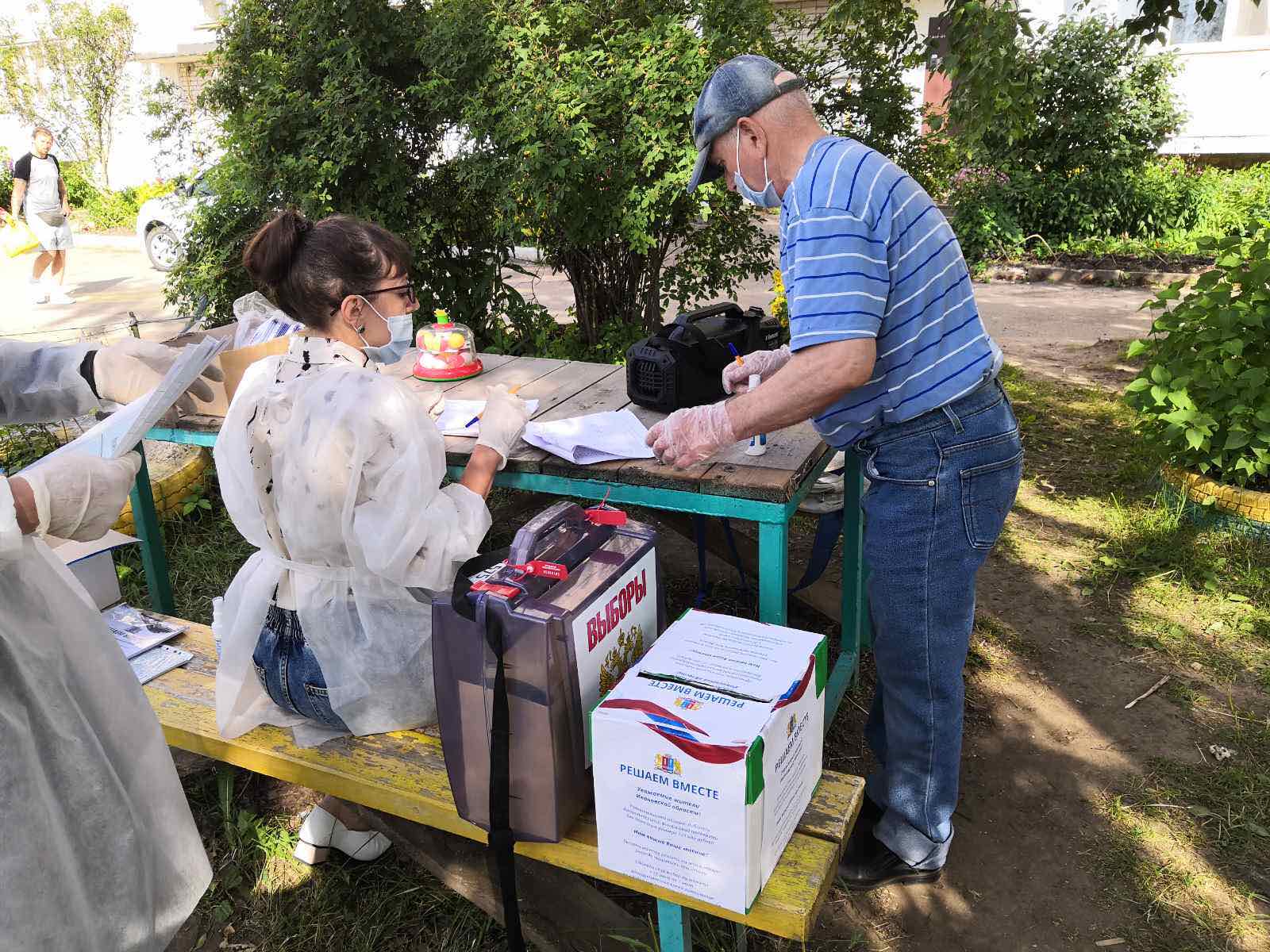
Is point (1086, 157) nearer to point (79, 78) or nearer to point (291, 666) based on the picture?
point (291, 666)

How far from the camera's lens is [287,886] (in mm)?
2494

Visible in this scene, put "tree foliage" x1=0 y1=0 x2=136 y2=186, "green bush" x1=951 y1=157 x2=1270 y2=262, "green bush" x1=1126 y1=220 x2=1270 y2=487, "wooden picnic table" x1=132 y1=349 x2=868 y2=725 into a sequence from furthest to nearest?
1. "tree foliage" x1=0 y1=0 x2=136 y2=186
2. "green bush" x1=951 y1=157 x2=1270 y2=262
3. "green bush" x1=1126 y1=220 x2=1270 y2=487
4. "wooden picnic table" x1=132 y1=349 x2=868 y2=725

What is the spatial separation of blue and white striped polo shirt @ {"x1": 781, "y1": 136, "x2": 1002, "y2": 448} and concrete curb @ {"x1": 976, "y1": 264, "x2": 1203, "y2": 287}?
8332 mm

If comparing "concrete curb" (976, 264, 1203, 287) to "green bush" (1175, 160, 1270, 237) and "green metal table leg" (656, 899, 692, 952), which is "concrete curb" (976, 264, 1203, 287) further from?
"green metal table leg" (656, 899, 692, 952)

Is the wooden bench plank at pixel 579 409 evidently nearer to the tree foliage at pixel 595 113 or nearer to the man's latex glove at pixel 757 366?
the man's latex glove at pixel 757 366

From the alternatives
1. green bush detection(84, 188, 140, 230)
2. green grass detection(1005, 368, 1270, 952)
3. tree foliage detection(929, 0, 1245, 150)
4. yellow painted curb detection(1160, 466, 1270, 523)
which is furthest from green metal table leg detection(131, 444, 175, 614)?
green bush detection(84, 188, 140, 230)

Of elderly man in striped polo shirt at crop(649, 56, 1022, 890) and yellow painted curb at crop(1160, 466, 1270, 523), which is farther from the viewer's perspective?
yellow painted curb at crop(1160, 466, 1270, 523)

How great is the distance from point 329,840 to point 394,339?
1.35 m

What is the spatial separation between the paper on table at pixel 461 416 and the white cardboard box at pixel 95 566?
123 centimetres

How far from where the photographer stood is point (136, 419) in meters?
1.79

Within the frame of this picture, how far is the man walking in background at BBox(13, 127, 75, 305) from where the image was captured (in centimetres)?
952

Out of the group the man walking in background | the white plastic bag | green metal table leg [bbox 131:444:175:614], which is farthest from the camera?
the man walking in background

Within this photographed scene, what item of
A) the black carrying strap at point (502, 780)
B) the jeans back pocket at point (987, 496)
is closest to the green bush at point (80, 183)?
the black carrying strap at point (502, 780)

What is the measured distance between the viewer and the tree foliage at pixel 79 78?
16.5 metres
